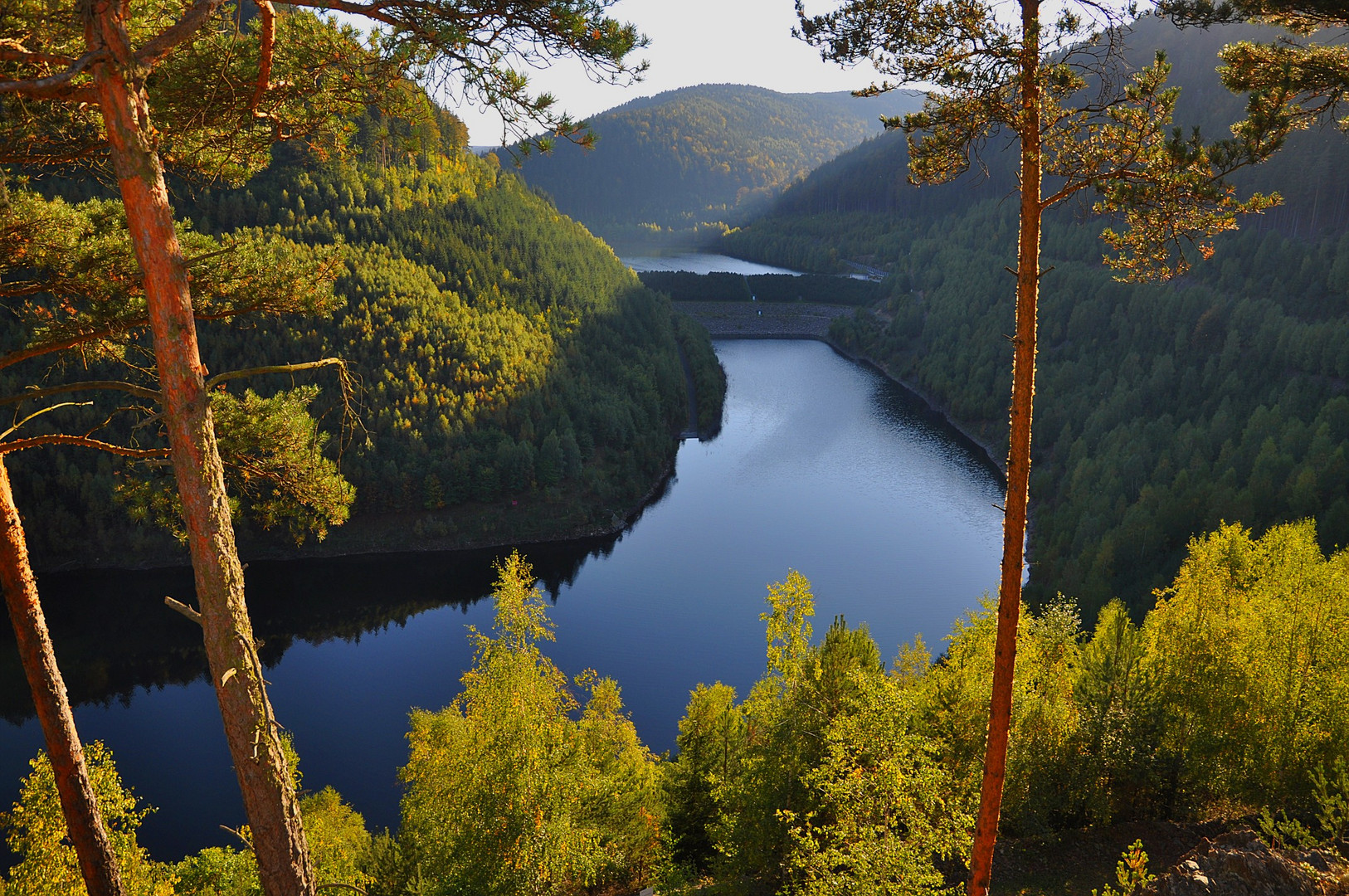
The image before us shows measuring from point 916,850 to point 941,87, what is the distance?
26.2 ft

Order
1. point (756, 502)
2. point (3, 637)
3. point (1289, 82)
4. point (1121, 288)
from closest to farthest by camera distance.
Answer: point (1289, 82), point (3, 637), point (756, 502), point (1121, 288)

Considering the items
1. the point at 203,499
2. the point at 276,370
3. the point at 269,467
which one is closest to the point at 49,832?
the point at 269,467

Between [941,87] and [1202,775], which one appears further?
[1202,775]

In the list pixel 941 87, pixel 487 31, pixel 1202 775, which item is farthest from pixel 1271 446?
pixel 487 31

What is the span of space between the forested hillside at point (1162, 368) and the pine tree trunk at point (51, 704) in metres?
13.7

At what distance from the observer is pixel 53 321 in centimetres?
817

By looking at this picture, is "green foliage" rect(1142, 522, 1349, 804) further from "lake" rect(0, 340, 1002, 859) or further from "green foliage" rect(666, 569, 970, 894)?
"lake" rect(0, 340, 1002, 859)

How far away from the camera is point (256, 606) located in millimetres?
35688

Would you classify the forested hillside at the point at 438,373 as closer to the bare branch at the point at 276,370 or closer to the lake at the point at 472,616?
the lake at the point at 472,616

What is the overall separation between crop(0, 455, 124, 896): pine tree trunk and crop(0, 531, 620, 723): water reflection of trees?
88.5 ft

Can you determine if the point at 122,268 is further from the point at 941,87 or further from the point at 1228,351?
the point at 1228,351

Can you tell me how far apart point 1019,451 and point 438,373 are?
4362cm

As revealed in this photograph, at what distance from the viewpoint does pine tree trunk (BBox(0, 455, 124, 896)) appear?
701 cm

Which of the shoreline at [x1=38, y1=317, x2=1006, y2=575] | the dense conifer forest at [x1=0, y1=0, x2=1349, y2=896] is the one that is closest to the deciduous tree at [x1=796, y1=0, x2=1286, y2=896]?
the dense conifer forest at [x1=0, y1=0, x2=1349, y2=896]
